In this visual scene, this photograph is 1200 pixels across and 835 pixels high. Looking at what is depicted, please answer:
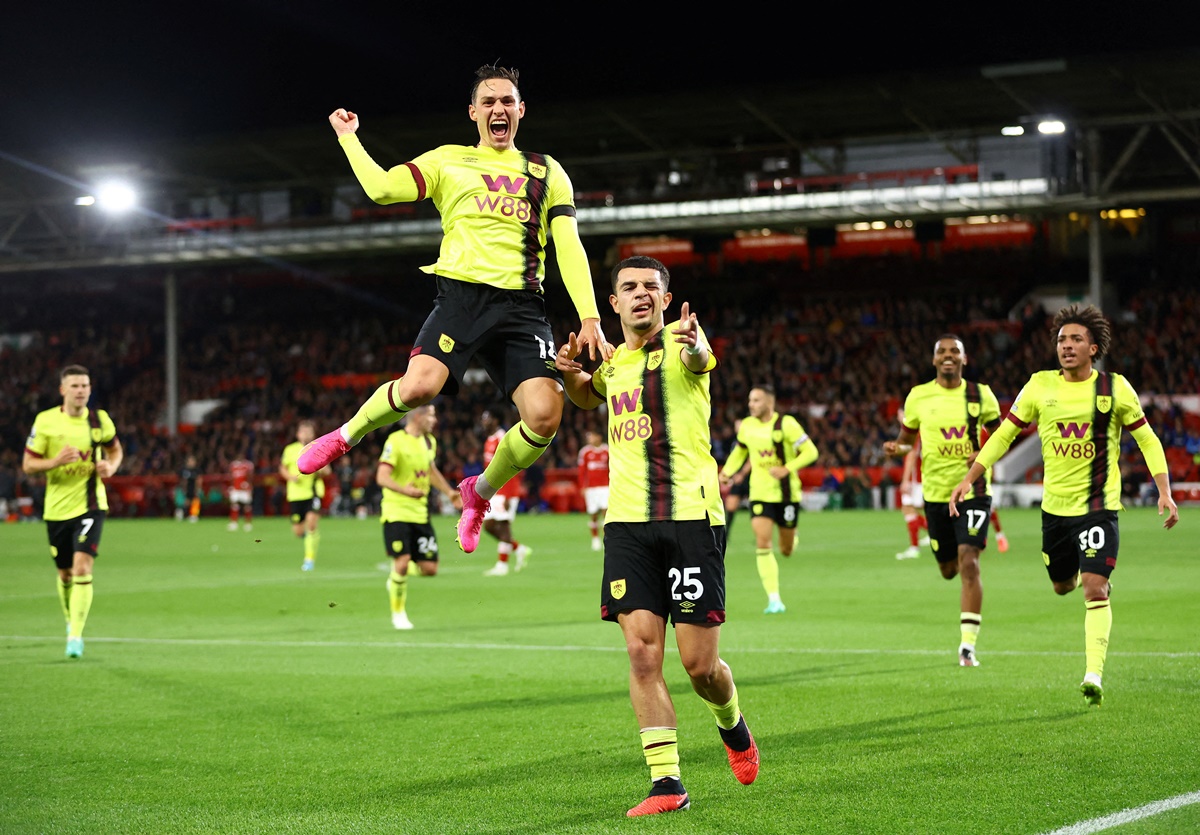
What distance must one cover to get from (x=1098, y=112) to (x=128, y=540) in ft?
89.9

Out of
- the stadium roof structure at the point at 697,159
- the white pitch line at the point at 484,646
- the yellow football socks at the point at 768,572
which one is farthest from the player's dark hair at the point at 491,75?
the stadium roof structure at the point at 697,159

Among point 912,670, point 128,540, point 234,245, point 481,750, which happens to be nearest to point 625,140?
point 234,245

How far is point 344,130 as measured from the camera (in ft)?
22.2

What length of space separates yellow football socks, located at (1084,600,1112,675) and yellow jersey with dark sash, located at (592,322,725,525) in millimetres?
3570

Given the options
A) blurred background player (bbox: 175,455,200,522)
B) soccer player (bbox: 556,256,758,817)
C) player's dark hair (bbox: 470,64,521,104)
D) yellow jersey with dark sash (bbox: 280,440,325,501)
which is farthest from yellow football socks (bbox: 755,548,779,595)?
blurred background player (bbox: 175,455,200,522)

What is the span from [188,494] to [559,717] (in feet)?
127

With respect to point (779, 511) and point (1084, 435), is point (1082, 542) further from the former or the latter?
point (779, 511)

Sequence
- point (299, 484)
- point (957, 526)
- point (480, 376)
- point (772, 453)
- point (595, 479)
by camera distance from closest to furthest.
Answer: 1. point (957, 526)
2. point (772, 453)
3. point (299, 484)
4. point (595, 479)
5. point (480, 376)

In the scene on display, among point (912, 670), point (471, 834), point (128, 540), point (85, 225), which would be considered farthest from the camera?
point (85, 225)

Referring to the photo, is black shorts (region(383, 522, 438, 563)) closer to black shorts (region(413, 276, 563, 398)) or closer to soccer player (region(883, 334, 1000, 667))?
soccer player (region(883, 334, 1000, 667))

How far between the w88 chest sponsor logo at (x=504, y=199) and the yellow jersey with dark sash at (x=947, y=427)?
16.7 ft

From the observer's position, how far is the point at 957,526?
34.9 ft

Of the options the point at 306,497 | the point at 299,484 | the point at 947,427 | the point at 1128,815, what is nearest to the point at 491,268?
the point at 1128,815

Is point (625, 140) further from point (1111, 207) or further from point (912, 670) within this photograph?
point (912, 670)
